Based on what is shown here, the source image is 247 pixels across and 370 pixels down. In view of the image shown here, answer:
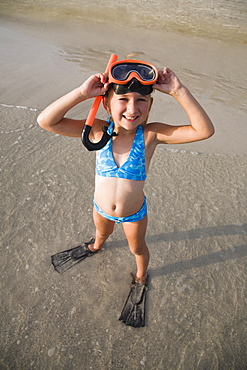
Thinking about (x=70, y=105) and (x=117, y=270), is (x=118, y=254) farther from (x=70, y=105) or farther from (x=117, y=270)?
(x=70, y=105)

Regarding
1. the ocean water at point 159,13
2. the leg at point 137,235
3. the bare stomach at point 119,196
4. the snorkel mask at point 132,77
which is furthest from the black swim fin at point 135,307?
the ocean water at point 159,13

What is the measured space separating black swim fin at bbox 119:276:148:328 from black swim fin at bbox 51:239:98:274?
0.57 metres

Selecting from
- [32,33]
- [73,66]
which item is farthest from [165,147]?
[32,33]

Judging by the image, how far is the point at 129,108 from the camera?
1.84 meters

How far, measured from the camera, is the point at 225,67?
7090 millimetres

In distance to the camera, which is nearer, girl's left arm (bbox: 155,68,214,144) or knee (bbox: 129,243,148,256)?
girl's left arm (bbox: 155,68,214,144)

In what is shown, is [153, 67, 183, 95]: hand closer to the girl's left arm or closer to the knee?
the girl's left arm

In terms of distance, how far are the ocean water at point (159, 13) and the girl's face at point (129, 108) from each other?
28.2ft

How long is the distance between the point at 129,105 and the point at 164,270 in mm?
1668

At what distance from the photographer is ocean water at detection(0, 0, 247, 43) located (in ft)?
31.3

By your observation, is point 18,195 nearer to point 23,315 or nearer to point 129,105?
point 23,315

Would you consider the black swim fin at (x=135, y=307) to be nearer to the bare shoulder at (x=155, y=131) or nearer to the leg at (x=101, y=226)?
the leg at (x=101, y=226)

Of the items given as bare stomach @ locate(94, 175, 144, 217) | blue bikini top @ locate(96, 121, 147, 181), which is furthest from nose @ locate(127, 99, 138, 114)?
bare stomach @ locate(94, 175, 144, 217)

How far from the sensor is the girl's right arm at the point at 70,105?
189 cm
